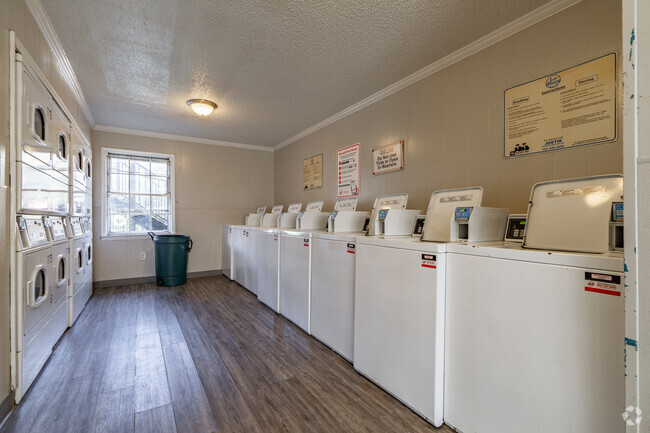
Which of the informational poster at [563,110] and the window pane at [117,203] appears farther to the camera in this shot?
the window pane at [117,203]

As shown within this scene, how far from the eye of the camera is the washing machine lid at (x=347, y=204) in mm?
3529

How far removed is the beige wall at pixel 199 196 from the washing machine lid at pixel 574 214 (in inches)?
194

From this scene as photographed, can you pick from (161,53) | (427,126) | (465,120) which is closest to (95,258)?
(161,53)

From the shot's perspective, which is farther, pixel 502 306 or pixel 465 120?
pixel 465 120

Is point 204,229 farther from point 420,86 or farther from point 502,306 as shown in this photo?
point 502,306

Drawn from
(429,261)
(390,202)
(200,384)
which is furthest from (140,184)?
(429,261)

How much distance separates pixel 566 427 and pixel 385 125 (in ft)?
9.10

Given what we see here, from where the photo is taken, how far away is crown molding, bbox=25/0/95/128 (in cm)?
196

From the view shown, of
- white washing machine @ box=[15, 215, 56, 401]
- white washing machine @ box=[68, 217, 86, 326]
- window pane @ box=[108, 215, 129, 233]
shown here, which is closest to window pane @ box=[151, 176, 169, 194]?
window pane @ box=[108, 215, 129, 233]

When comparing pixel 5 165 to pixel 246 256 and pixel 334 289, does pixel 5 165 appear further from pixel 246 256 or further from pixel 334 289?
pixel 246 256

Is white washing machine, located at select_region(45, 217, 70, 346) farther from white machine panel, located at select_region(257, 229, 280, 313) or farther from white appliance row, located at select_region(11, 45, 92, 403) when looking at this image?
white machine panel, located at select_region(257, 229, 280, 313)

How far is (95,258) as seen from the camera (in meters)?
4.49

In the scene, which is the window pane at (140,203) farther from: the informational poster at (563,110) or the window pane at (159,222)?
the informational poster at (563,110)

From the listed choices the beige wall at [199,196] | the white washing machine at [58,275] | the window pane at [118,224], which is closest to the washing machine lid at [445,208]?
the white washing machine at [58,275]
